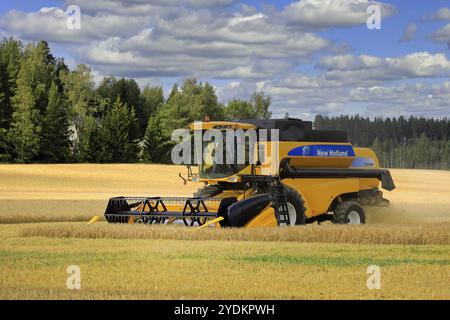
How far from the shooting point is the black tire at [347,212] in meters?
19.8

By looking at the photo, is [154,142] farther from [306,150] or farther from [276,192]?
[276,192]

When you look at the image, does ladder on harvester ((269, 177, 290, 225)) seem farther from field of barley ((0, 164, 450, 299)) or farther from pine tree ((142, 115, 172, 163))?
pine tree ((142, 115, 172, 163))

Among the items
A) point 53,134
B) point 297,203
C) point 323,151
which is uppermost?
point 53,134

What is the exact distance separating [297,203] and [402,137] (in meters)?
28.3

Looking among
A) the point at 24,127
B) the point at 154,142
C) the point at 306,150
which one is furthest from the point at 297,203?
the point at 154,142

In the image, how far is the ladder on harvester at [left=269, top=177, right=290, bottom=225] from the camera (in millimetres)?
18000

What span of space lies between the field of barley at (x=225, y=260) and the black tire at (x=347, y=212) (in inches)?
58.9

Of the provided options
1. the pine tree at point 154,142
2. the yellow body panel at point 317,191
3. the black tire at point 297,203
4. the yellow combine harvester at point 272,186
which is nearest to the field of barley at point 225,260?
the yellow combine harvester at point 272,186

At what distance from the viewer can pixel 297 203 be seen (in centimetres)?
1884

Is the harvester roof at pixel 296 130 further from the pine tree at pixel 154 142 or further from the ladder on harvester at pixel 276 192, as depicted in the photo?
the pine tree at pixel 154 142

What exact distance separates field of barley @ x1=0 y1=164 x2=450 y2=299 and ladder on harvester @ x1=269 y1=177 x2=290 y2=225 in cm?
89

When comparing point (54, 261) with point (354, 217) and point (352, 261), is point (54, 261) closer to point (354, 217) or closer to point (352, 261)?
point (352, 261)

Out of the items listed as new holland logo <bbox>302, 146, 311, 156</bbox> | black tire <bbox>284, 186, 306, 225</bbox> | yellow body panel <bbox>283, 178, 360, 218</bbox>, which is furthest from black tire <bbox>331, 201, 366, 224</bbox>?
new holland logo <bbox>302, 146, 311, 156</bbox>
